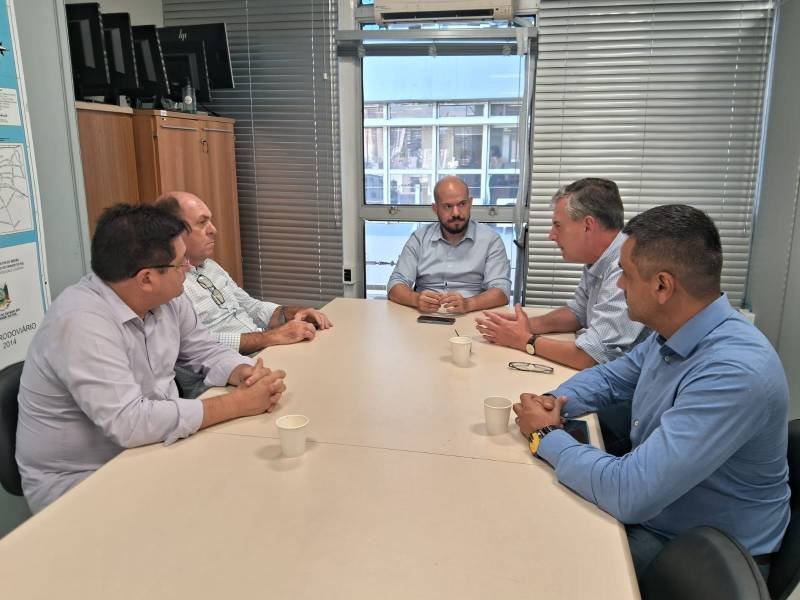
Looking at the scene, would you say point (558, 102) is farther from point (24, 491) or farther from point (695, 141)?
point (24, 491)

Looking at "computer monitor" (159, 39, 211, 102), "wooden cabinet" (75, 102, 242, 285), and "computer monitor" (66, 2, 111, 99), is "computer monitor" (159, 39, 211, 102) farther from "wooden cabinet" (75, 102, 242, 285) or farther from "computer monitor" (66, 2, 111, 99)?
"computer monitor" (66, 2, 111, 99)

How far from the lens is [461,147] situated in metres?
4.01

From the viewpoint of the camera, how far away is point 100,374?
4.79 ft

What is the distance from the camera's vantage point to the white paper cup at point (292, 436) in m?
1.40

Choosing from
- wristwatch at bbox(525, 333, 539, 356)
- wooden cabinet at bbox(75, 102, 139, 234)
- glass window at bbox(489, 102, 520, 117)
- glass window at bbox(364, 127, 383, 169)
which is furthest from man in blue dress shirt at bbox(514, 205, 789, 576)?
glass window at bbox(364, 127, 383, 169)

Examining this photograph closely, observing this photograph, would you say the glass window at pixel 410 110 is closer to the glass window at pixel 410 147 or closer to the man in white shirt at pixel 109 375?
the glass window at pixel 410 147

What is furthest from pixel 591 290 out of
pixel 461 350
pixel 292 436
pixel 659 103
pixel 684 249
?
pixel 659 103

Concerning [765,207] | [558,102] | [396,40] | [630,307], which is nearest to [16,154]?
[630,307]

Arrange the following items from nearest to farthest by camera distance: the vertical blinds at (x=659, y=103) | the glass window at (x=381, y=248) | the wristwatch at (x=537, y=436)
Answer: the wristwatch at (x=537, y=436) < the vertical blinds at (x=659, y=103) < the glass window at (x=381, y=248)

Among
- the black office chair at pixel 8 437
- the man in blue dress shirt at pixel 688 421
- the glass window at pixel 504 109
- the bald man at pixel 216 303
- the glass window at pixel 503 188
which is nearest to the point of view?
the man in blue dress shirt at pixel 688 421

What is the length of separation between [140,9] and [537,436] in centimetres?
383

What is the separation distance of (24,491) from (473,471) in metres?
1.18

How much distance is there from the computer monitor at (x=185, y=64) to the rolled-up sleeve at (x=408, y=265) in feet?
5.37

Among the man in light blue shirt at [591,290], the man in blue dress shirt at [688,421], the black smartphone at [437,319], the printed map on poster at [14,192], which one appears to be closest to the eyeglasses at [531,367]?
the man in light blue shirt at [591,290]
